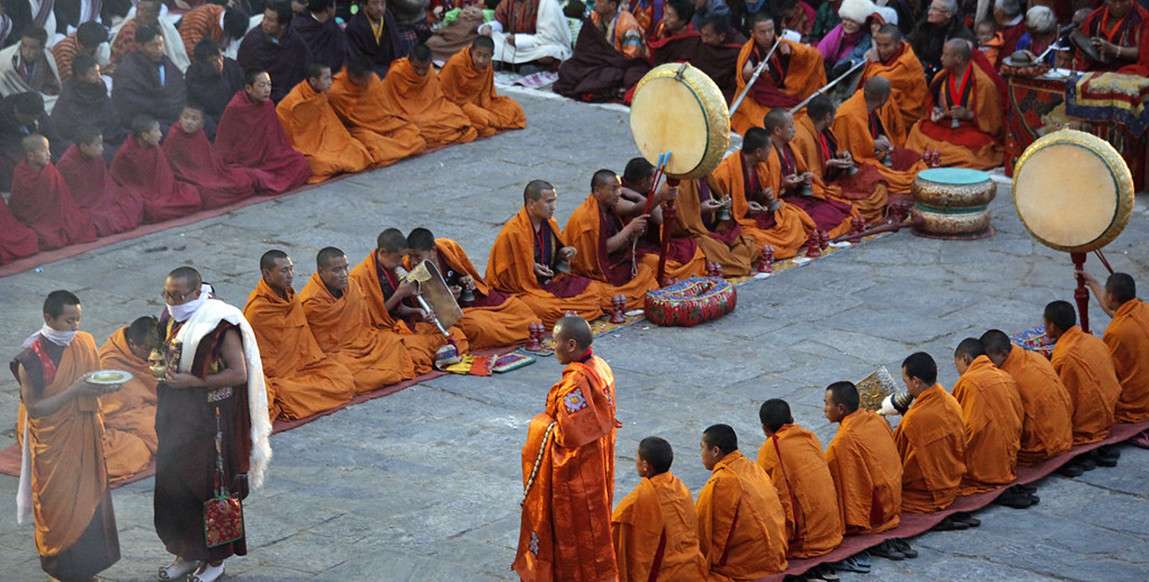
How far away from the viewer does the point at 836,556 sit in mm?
7738

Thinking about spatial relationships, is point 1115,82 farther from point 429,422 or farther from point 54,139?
point 54,139

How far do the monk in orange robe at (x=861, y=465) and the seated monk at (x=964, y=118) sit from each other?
6655 mm

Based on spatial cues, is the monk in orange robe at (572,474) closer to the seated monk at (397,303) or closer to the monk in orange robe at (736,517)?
the monk in orange robe at (736,517)

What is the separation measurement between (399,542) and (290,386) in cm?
194

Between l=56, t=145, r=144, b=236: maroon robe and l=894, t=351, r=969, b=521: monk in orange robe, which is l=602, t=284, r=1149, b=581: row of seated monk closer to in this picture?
l=894, t=351, r=969, b=521: monk in orange robe

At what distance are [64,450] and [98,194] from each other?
591 centimetres

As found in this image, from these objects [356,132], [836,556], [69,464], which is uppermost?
[356,132]

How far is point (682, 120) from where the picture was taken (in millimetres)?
10656

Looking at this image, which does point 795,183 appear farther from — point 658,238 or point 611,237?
point 611,237

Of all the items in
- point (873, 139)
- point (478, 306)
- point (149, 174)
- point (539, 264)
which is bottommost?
point (478, 306)

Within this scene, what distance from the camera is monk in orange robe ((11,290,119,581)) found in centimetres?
713

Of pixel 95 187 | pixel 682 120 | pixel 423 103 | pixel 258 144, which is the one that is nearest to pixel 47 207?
pixel 95 187

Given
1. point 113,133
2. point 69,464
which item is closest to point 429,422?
point 69,464

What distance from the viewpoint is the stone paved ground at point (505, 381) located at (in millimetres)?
7781
